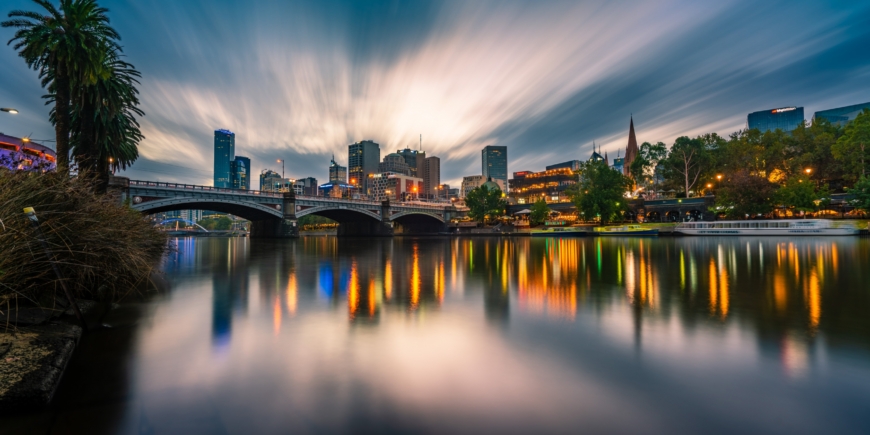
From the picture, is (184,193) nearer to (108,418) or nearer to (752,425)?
(108,418)

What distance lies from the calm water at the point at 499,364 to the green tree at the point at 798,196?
58.7 meters

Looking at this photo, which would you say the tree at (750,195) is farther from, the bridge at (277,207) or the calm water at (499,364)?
the bridge at (277,207)

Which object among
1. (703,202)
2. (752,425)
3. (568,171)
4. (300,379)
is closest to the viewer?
(752,425)

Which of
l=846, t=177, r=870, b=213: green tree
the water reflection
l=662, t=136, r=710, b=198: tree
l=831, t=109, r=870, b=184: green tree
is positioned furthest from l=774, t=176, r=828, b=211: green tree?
the water reflection

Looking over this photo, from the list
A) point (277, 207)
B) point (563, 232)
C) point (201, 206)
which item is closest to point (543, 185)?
point (563, 232)

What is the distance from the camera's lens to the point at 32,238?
5707mm

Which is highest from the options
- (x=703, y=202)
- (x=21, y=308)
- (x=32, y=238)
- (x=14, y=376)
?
(x=703, y=202)

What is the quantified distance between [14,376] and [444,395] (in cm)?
537

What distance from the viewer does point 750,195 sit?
54.8m

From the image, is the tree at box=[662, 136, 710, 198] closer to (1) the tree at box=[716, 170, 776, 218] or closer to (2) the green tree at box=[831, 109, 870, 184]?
(1) the tree at box=[716, 170, 776, 218]

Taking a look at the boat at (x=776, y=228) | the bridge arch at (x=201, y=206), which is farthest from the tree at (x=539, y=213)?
the bridge arch at (x=201, y=206)

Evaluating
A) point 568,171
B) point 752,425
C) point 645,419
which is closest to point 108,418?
point 645,419

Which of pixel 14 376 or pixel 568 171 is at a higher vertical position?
pixel 568 171

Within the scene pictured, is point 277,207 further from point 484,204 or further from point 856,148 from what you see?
point 856,148
